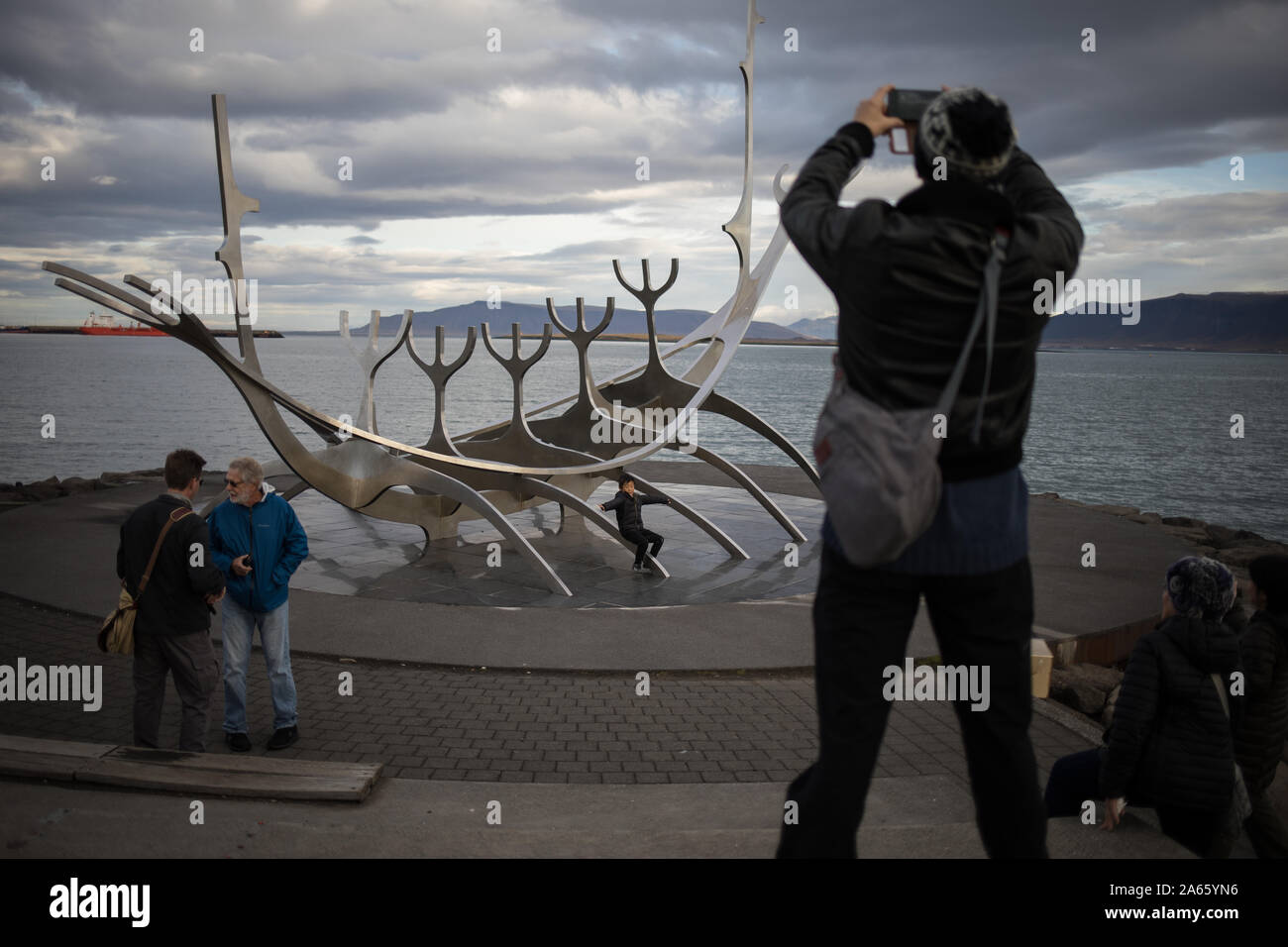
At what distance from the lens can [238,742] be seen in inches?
228

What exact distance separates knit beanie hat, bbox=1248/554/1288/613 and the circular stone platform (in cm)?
620

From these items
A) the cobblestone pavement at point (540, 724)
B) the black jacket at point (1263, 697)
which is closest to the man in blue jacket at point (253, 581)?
the cobblestone pavement at point (540, 724)

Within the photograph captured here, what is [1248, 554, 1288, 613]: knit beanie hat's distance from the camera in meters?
4.30

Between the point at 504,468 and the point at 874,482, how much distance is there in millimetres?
9694

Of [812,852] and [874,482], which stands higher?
[874,482]

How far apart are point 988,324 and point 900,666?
2.73 feet

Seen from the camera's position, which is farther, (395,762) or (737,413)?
(737,413)

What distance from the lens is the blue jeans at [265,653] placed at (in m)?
5.88

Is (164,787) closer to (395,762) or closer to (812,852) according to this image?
(395,762)

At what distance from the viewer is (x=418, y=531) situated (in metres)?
14.1

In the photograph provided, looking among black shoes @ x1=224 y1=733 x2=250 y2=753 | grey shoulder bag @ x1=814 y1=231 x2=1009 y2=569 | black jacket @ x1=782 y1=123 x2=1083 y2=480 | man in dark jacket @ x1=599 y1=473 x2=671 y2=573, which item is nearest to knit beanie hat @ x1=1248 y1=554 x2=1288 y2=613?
black jacket @ x1=782 y1=123 x2=1083 y2=480

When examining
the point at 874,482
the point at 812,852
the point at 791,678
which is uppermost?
the point at 874,482
